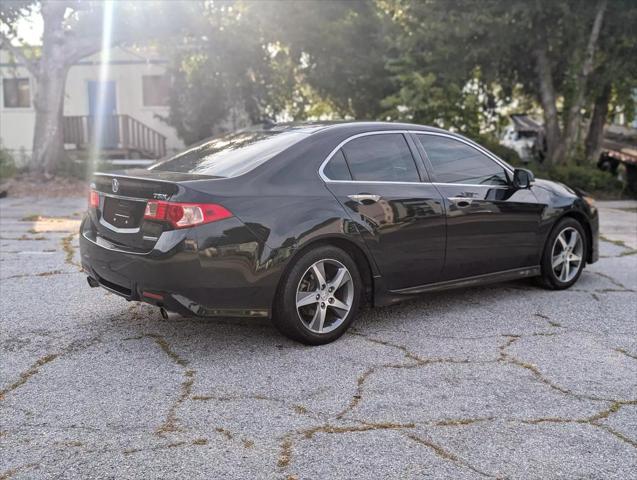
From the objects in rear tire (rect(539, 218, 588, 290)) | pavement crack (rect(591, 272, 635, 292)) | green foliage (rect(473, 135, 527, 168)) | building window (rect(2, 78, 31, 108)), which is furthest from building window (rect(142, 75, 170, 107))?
rear tire (rect(539, 218, 588, 290))

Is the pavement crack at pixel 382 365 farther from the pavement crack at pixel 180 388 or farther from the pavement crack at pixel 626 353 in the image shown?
the pavement crack at pixel 626 353

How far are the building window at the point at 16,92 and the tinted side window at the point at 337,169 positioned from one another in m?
22.1

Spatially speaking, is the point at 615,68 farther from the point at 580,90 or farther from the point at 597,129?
the point at 597,129

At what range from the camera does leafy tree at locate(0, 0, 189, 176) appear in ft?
50.2

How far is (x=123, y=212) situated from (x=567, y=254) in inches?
158

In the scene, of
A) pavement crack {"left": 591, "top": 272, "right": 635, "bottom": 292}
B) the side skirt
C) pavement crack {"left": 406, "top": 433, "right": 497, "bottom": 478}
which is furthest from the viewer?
pavement crack {"left": 591, "top": 272, "right": 635, "bottom": 292}

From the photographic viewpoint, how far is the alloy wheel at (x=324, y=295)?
14.9 feet

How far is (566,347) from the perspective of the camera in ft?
15.5

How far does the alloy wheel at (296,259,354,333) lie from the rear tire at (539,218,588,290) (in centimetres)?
233

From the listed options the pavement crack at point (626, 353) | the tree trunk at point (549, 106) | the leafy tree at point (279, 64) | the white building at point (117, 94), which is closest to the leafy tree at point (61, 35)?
the leafy tree at point (279, 64)

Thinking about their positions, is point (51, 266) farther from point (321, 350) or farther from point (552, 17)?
point (552, 17)

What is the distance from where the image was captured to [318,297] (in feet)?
15.0

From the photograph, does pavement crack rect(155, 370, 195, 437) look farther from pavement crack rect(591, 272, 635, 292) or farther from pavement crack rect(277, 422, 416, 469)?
pavement crack rect(591, 272, 635, 292)

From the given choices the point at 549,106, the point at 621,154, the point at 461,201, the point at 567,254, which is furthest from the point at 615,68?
the point at 461,201
